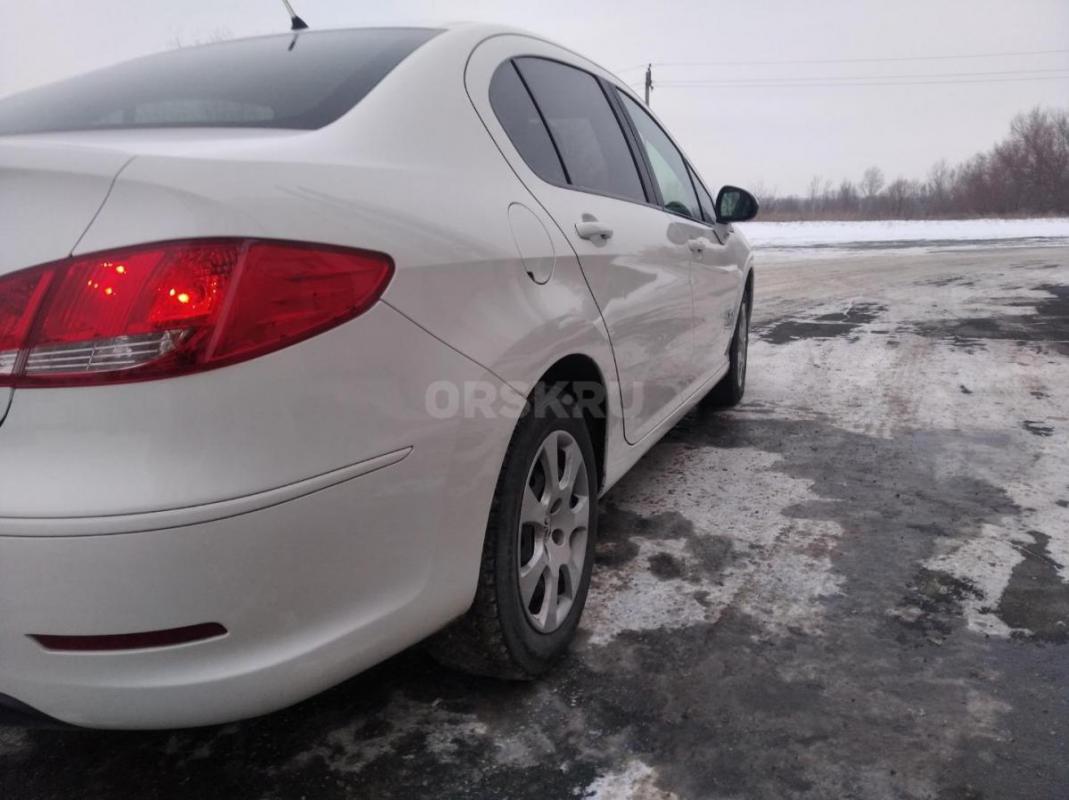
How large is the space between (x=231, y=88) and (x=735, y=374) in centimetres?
342

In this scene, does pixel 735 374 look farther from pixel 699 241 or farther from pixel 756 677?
pixel 756 677

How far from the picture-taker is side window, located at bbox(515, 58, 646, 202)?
97.3 inches

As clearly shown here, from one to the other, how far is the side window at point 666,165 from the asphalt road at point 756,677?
1251 mm

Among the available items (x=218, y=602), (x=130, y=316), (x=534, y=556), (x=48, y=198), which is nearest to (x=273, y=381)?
(x=130, y=316)

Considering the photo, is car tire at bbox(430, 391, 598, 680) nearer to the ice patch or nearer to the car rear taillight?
the ice patch

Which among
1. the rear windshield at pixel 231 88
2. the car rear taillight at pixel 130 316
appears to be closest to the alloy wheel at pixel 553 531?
the car rear taillight at pixel 130 316

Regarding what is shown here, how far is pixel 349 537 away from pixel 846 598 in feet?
5.82

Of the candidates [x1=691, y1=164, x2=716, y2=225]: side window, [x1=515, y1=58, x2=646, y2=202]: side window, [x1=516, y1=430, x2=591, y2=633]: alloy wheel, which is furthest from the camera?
[x1=691, y1=164, x2=716, y2=225]: side window

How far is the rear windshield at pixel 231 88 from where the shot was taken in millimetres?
1799

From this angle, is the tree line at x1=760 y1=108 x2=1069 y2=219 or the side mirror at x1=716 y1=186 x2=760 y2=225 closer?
the side mirror at x1=716 y1=186 x2=760 y2=225

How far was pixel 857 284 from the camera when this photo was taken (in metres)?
11.4

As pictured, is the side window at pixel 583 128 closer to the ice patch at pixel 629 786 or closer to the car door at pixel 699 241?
the car door at pixel 699 241

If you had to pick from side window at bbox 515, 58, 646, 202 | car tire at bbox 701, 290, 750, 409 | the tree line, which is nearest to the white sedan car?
side window at bbox 515, 58, 646, 202

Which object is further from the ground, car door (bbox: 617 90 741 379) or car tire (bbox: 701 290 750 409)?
car door (bbox: 617 90 741 379)
